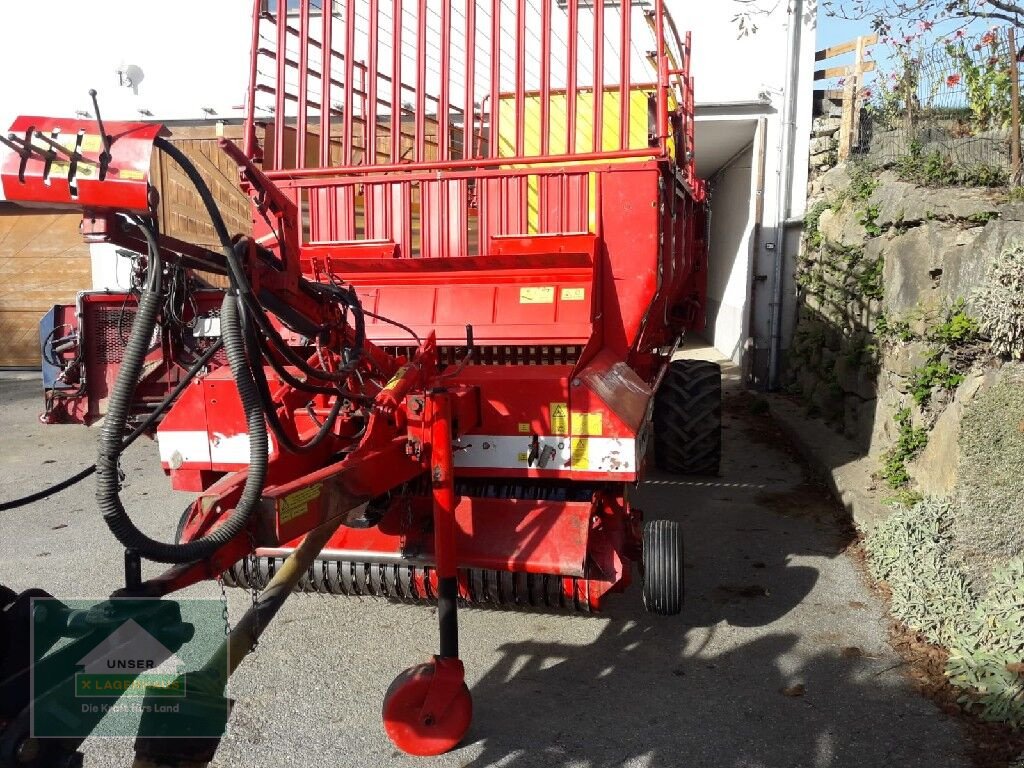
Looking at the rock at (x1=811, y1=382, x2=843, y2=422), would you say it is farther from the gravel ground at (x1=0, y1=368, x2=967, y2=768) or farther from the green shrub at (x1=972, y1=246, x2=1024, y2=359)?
the green shrub at (x1=972, y1=246, x2=1024, y2=359)

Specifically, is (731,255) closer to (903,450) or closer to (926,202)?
(926,202)

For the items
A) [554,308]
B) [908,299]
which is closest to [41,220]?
[554,308]

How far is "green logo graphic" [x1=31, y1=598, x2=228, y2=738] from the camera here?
1.87 metres

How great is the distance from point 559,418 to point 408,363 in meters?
0.67

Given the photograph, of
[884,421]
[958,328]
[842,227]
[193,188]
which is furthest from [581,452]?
[193,188]

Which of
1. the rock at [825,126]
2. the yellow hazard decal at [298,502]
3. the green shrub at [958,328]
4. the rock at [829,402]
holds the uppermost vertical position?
the rock at [825,126]

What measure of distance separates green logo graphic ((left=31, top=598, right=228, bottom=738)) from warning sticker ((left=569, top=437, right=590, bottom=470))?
63.4 inches

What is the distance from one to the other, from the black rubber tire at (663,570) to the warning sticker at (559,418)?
24.5 inches

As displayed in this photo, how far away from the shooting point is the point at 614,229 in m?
3.98

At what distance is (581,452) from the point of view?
132 inches

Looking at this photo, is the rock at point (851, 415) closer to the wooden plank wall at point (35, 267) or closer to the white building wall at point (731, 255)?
the white building wall at point (731, 255)

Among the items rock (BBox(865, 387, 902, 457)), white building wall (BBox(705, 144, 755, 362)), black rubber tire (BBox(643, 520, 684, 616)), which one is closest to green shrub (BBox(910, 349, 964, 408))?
rock (BBox(865, 387, 902, 457))

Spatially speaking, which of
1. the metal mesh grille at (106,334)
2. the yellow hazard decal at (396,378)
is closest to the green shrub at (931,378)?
the yellow hazard decal at (396,378)

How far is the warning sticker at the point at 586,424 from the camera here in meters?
3.32
